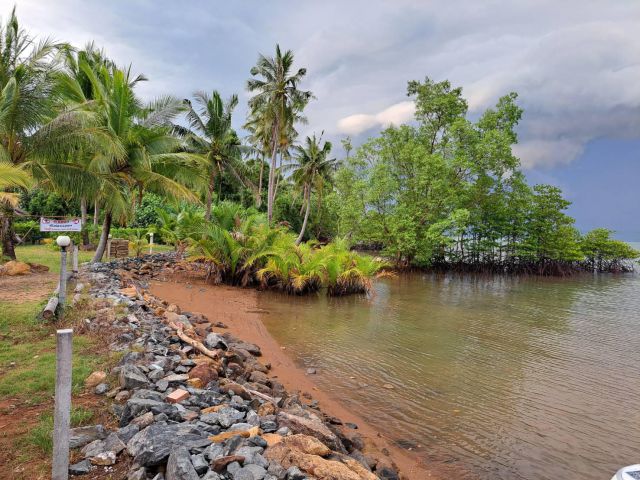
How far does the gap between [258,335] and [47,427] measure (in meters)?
5.32

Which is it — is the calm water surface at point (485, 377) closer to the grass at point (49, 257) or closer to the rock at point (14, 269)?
the rock at point (14, 269)

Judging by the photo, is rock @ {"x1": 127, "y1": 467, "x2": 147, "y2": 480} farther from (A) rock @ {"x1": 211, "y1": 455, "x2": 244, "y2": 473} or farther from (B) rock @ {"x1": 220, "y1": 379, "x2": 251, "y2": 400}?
(B) rock @ {"x1": 220, "y1": 379, "x2": 251, "y2": 400}

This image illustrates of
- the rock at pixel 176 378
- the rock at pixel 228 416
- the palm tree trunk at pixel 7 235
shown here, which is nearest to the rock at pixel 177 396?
the rock at pixel 176 378

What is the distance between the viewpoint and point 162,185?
541 inches

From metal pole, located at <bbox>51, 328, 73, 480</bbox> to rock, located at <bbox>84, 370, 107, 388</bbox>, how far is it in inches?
67.7

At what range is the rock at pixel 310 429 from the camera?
147 inches

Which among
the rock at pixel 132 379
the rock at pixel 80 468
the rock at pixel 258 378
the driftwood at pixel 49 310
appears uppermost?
the driftwood at pixel 49 310

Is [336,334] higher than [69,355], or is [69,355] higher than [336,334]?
[69,355]

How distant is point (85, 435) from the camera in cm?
322

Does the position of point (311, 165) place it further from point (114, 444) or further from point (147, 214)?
point (114, 444)

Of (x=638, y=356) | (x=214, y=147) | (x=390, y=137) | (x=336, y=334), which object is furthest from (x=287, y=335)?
(x=390, y=137)

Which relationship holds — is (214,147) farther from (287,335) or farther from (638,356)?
(638,356)

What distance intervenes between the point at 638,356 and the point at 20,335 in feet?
37.3

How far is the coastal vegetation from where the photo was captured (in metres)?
11.0
